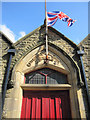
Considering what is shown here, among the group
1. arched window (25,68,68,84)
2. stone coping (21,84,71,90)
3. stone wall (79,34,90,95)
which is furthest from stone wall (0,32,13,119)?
stone wall (79,34,90,95)

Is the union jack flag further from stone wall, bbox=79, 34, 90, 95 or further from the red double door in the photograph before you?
the red double door

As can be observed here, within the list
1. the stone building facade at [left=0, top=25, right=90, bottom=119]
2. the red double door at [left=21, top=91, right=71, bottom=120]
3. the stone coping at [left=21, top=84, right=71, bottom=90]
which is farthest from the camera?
Answer: the stone coping at [left=21, top=84, right=71, bottom=90]

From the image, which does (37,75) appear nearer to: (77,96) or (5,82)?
(5,82)

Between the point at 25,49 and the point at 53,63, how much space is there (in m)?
1.47

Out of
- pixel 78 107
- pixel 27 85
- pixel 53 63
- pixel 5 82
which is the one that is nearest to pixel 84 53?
pixel 53 63

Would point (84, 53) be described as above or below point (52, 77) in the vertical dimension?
above

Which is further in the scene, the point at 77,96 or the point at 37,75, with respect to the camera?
the point at 37,75

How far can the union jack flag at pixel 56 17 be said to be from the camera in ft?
16.1

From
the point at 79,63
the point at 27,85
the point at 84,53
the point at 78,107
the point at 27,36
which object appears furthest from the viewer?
the point at 27,36

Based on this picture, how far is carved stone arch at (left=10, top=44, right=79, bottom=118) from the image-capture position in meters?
3.26

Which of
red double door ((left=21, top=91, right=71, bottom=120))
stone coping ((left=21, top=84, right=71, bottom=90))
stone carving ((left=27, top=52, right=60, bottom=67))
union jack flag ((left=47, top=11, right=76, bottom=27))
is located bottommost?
red double door ((left=21, top=91, right=71, bottom=120))

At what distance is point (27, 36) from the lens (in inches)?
181

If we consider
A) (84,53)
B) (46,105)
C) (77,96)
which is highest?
(84,53)

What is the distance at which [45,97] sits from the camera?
3.54 m
